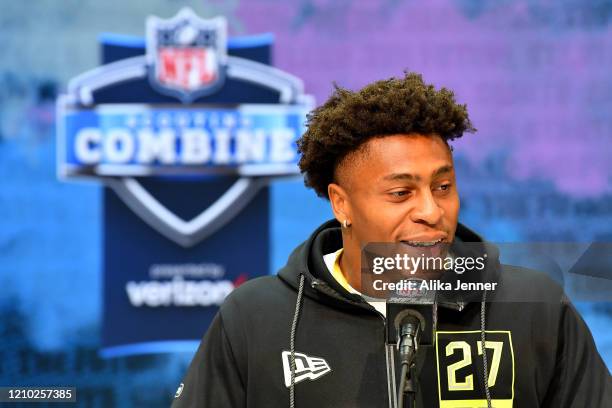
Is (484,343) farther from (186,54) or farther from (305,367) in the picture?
(186,54)

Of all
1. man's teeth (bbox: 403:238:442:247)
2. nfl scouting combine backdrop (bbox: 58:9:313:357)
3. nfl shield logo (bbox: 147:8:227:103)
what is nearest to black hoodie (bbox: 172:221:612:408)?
man's teeth (bbox: 403:238:442:247)

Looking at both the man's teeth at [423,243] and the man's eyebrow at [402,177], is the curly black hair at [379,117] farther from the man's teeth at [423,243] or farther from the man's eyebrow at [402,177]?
the man's teeth at [423,243]

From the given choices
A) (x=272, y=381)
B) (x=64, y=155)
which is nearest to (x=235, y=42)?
(x=64, y=155)

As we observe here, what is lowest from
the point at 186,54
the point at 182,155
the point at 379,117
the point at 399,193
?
the point at 399,193

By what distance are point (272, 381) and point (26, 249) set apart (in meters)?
1.83

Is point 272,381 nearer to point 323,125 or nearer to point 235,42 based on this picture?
point 323,125

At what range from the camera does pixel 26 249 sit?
3.25 meters

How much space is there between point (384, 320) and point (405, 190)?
268 mm

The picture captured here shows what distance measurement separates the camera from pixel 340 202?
1.81m

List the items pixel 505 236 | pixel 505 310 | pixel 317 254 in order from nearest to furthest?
pixel 505 310, pixel 317 254, pixel 505 236

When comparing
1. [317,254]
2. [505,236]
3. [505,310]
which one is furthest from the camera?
[505,236]

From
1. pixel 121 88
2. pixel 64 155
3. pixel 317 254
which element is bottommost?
pixel 317 254

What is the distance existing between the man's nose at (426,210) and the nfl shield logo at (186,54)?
70.5 inches

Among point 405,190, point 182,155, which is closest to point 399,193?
point 405,190
